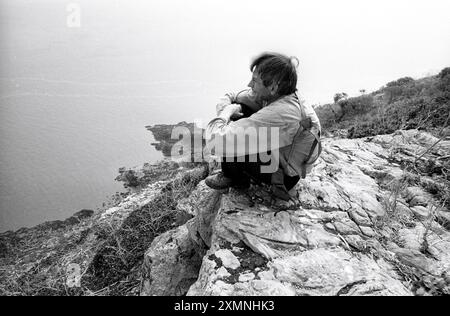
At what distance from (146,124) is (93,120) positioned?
6.25 meters

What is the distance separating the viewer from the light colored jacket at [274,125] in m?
2.74

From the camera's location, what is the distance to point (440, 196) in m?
4.20

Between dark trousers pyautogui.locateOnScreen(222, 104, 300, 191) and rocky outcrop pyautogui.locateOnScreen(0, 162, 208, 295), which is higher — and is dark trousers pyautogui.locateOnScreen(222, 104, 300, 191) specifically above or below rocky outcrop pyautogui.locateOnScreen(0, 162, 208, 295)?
above

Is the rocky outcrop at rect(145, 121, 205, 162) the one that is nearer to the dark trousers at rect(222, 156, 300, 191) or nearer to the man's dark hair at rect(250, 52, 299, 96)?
the dark trousers at rect(222, 156, 300, 191)

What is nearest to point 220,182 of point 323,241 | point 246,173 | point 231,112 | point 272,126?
point 246,173

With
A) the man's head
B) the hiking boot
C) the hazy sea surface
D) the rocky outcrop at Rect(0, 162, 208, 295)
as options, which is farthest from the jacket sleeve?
the hazy sea surface

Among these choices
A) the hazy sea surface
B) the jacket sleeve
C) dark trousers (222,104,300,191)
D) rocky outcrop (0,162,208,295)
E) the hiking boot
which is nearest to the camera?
the jacket sleeve

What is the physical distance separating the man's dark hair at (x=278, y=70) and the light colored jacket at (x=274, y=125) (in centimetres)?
11

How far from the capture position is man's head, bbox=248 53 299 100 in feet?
9.20

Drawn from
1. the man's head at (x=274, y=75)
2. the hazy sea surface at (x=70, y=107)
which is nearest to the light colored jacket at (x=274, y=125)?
the man's head at (x=274, y=75)

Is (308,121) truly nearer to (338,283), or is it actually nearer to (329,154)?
(338,283)

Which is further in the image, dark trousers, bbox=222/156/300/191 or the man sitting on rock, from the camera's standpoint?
dark trousers, bbox=222/156/300/191

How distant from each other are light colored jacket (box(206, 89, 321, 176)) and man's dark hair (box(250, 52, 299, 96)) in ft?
0.37

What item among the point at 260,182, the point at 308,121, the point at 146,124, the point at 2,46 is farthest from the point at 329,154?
the point at 2,46
